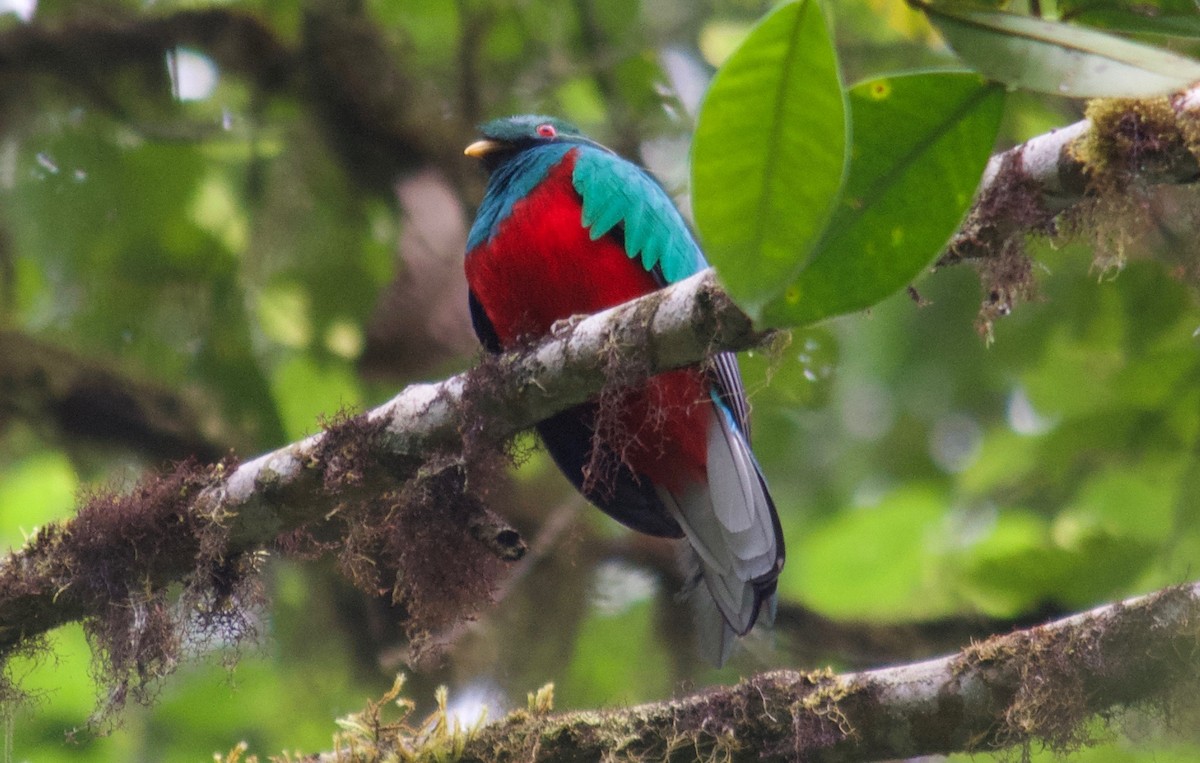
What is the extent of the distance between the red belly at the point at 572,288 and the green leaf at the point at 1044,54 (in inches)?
80.5

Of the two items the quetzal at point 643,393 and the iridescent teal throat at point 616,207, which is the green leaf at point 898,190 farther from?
the iridescent teal throat at point 616,207

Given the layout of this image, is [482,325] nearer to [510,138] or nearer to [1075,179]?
[510,138]

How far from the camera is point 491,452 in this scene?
2.86 metres

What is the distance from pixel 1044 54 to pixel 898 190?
0.83 ft

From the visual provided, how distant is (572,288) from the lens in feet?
11.6

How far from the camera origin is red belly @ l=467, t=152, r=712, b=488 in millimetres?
3516

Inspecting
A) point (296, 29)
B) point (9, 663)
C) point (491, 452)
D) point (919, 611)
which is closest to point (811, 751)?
point (491, 452)

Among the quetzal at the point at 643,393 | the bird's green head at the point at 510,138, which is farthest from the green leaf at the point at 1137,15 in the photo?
the bird's green head at the point at 510,138

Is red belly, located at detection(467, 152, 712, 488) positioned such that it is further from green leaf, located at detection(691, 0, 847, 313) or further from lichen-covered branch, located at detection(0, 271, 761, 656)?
green leaf, located at detection(691, 0, 847, 313)

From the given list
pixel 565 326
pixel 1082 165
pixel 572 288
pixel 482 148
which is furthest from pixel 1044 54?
pixel 482 148

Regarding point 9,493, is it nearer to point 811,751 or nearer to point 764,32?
point 811,751

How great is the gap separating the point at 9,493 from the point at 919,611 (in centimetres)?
452

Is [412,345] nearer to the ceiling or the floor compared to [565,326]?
nearer to the floor

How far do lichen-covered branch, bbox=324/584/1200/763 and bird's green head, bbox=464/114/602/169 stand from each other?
84.9 inches
